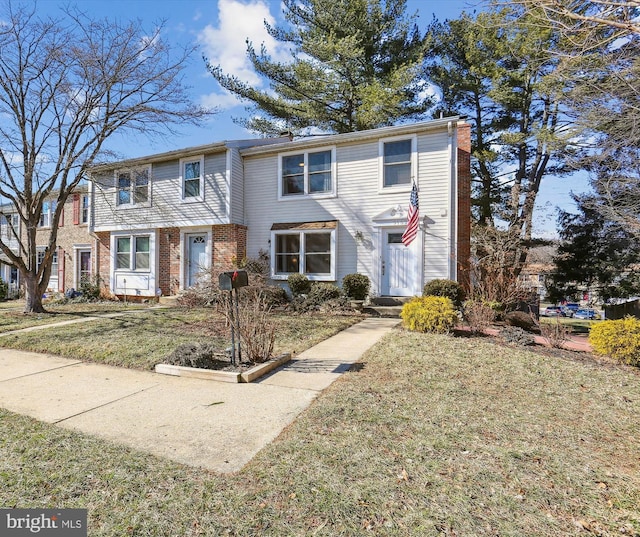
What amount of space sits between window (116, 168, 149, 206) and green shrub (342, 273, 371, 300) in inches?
362

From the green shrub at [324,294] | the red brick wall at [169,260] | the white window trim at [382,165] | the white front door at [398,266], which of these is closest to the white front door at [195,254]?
the red brick wall at [169,260]

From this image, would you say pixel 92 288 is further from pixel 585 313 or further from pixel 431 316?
pixel 585 313

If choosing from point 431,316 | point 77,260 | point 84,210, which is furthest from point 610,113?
point 77,260

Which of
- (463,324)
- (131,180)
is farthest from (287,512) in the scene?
(131,180)

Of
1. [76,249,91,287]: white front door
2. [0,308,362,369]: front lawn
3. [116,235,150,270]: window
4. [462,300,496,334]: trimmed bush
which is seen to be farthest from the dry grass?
[76,249,91,287]: white front door

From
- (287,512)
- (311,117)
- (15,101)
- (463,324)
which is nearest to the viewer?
(287,512)

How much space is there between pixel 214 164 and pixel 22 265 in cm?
694

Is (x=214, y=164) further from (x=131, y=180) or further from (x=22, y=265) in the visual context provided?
(x=22, y=265)

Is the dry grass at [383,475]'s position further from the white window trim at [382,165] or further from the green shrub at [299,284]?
the white window trim at [382,165]

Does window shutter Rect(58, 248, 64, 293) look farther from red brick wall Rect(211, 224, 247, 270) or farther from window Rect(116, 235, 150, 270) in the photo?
red brick wall Rect(211, 224, 247, 270)

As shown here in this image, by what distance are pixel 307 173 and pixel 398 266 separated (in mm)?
4618

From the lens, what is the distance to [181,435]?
3.27 metres

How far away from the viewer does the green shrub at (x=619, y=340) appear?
5.70 meters

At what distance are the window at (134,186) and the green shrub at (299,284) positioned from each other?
290 inches
